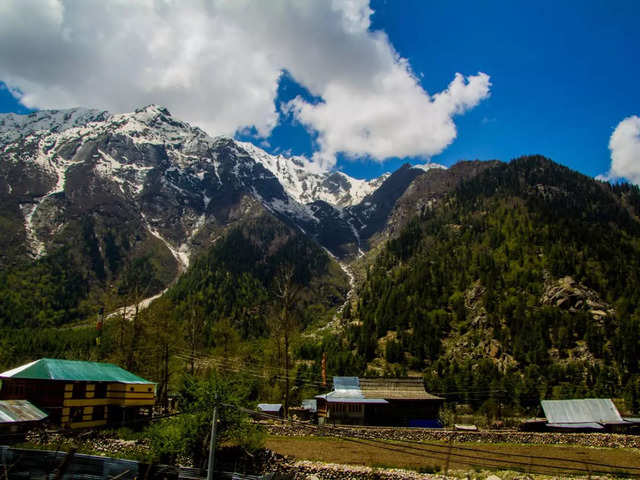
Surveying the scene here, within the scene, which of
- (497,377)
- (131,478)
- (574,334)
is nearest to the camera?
(131,478)

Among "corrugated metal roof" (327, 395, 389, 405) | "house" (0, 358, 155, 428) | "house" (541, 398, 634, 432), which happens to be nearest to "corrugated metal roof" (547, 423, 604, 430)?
"house" (541, 398, 634, 432)

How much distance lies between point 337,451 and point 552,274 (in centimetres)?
12070

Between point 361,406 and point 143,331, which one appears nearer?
point 143,331

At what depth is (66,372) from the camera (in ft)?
127

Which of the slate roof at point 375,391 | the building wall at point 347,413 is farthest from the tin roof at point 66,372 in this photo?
the slate roof at point 375,391

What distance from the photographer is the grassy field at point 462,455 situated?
115ft

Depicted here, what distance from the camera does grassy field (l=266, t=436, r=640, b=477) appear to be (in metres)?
35.1

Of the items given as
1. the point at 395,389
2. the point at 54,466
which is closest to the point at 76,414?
the point at 54,466

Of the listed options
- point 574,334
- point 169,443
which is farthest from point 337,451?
point 574,334

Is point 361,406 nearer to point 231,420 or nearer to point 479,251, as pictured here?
point 231,420

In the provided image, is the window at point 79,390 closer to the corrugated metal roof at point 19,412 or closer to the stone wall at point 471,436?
the corrugated metal roof at point 19,412

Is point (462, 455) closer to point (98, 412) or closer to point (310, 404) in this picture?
point (98, 412)

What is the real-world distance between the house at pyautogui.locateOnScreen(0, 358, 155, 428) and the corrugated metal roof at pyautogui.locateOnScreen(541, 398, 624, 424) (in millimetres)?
56038

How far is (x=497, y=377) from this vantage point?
4001 inches
